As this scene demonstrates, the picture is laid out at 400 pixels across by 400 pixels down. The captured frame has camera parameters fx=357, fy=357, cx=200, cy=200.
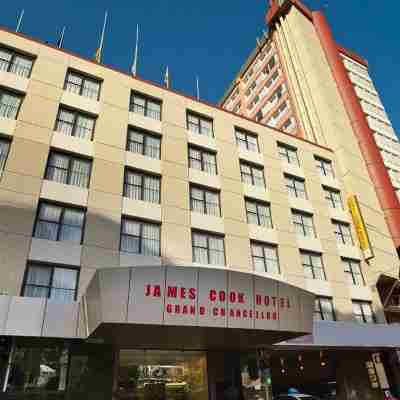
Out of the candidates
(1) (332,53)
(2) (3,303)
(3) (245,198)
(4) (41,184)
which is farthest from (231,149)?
(1) (332,53)

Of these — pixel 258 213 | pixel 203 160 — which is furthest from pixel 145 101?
pixel 258 213

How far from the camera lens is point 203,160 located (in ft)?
83.0

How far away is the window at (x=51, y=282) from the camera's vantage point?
1620 centimetres

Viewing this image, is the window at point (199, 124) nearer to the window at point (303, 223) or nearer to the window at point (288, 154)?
the window at point (288, 154)

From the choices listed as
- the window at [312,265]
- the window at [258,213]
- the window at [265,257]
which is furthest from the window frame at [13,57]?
the window at [312,265]

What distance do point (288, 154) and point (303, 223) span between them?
6699 mm

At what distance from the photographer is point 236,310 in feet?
45.3

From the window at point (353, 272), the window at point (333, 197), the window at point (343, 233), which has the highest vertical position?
the window at point (333, 197)

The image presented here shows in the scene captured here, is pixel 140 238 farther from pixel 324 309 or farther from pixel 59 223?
pixel 324 309

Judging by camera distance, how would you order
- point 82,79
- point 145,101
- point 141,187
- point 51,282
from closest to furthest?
point 51,282
point 141,187
point 82,79
point 145,101

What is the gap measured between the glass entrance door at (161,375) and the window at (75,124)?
12.5m

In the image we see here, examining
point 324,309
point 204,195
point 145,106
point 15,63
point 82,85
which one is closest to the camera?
point 15,63

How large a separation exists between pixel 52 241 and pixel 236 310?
9.57m

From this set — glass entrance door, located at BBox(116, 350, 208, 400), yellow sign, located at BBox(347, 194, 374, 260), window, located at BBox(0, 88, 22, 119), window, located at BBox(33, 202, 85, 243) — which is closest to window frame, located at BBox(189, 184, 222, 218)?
window, located at BBox(33, 202, 85, 243)
